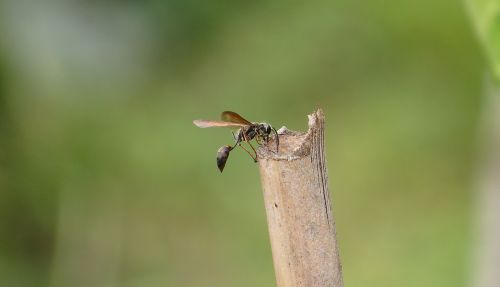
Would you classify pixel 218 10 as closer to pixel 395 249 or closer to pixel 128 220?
pixel 128 220

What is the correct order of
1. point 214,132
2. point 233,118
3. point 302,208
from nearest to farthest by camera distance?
1. point 302,208
2. point 233,118
3. point 214,132

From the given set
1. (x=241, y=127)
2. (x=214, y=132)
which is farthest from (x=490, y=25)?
(x=214, y=132)

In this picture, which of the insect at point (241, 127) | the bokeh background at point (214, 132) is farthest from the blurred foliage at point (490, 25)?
the bokeh background at point (214, 132)

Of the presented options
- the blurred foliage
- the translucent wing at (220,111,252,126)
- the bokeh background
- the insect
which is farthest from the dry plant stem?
the bokeh background

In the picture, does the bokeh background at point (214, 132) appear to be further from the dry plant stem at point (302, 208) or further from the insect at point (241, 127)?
the dry plant stem at point (302, 208)

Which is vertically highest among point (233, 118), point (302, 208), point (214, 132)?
point (214, 132)

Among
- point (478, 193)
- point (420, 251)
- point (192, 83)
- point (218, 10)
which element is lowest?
point (420, 251)

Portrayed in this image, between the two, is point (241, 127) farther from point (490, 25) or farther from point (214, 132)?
point (214, 132)

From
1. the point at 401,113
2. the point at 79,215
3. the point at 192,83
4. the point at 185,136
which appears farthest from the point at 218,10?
the point at 79,215
